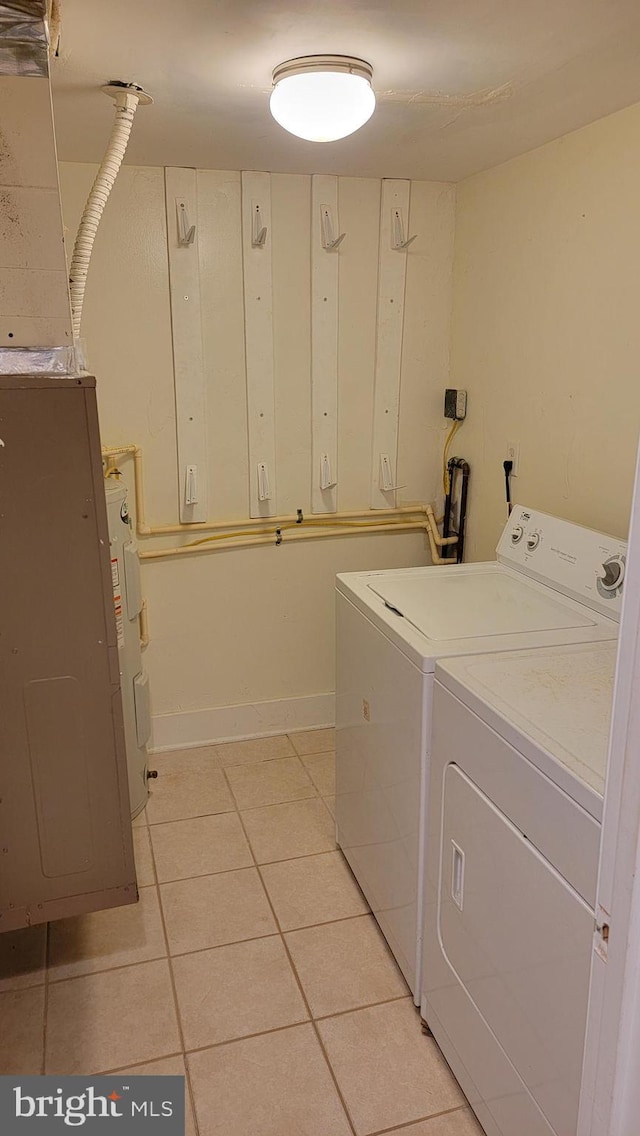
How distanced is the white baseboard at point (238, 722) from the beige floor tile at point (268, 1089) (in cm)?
149

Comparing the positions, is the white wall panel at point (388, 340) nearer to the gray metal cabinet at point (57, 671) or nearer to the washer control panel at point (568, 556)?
the washer control panel at point (568, 556)

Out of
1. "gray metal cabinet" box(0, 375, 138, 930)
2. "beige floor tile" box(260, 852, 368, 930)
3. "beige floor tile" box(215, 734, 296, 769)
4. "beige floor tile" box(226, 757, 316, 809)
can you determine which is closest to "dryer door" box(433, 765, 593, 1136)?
"beige floor tile" box(260, 852, 368, 930)

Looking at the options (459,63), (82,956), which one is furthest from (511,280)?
(82,956)

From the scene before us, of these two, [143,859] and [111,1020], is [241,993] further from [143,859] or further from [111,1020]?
[143,859]

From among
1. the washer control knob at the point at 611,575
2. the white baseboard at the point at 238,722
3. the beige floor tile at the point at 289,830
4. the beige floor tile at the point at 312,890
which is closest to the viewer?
the washer control knob at the point at 611,575

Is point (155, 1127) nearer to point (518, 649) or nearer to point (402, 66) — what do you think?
point (518, 649)

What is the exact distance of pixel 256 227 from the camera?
9.21 feet

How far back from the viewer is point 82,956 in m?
2.09

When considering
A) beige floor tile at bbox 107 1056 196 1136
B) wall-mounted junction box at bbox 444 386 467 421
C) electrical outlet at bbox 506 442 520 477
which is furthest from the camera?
wall-mounted junction box at bbox 444 386 467 421

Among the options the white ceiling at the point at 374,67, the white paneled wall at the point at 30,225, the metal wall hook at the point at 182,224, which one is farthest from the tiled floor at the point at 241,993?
the white ceiling at the point at 374,67

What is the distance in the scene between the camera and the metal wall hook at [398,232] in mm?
2930

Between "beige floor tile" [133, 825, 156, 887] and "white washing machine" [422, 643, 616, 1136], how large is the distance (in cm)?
97

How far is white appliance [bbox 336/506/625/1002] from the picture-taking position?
71.2 inches

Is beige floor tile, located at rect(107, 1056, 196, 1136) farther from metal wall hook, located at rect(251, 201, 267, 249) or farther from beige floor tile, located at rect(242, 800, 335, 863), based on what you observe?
metal wall hook, located at rect(251, 201, 267, 249)
